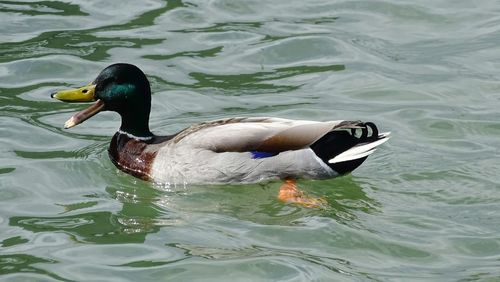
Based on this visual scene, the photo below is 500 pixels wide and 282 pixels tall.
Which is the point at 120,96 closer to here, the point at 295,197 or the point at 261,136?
the point at 261,136

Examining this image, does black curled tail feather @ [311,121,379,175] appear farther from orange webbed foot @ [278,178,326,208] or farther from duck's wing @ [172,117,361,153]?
orange webbed foot @ [278,178,326,208]

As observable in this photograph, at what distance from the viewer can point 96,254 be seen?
8.91 metres

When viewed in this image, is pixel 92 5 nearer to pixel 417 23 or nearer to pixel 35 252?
pixel 417 23

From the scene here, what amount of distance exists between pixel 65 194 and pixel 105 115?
6.75 feet

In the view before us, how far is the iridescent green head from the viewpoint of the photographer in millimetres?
10891

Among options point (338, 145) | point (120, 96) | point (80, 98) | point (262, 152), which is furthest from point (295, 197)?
point (80, 98)

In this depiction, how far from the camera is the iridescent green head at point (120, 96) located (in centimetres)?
1089

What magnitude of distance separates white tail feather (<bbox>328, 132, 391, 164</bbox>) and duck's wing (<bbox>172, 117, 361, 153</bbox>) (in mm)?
234

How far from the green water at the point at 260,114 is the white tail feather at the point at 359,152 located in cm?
29

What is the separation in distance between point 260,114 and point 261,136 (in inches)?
67.8

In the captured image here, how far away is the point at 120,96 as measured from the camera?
10992mm

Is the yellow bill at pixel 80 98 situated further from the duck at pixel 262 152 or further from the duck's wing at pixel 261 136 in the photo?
the duck's wing at pixel 261 136

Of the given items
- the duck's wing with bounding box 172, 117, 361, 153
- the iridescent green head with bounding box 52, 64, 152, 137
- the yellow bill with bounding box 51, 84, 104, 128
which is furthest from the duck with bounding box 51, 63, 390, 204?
the yellow bill with bounding box 51, 84, 104, 128

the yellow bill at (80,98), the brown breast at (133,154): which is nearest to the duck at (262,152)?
the brown breast at (133,154)
